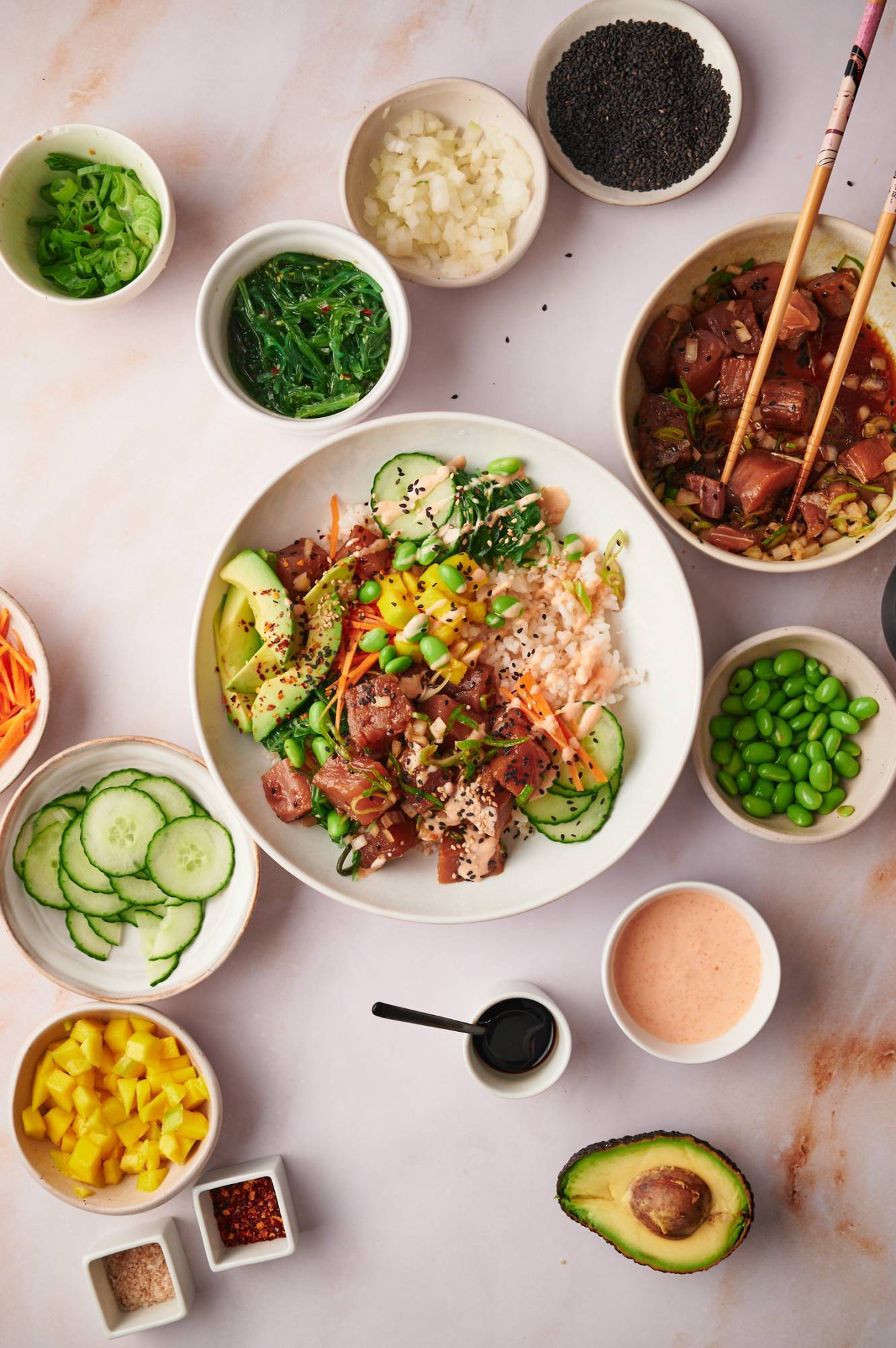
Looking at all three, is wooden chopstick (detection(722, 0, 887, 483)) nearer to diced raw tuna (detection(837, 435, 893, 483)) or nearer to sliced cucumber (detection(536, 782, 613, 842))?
diced raw tuna (detection(837, 435, 893, 483))

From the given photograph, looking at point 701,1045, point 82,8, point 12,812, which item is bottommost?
point 701,1045

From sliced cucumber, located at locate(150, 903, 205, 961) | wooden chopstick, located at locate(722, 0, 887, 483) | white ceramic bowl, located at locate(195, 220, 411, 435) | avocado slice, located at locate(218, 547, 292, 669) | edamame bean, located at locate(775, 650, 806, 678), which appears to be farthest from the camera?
sliced cucumber, located at locate(150, 903, 205, 961)

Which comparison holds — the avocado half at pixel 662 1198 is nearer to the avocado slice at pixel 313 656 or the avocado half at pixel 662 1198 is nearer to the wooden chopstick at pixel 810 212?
the avocado slice at pixel 313 656

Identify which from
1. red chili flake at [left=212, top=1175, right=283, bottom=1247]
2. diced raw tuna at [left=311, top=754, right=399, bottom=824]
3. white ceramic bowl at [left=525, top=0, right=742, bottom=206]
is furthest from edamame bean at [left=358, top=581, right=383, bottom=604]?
red chili flake at [left=212, top=1175, right=283, bottom=1247]

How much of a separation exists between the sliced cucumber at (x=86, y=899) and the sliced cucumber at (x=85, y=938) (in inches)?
2.1

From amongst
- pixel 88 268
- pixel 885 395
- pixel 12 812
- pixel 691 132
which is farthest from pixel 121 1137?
pixel 691 132

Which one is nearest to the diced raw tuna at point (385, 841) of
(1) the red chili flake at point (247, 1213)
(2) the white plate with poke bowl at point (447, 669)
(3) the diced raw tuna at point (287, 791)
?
(2) the white plate with poke bowl at point (447, 669)

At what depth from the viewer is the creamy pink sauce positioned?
291 centimetres

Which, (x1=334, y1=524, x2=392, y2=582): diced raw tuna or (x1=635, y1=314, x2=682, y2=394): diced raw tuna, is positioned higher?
(x1=635, y1=314, x2=682, y2=394): diced raw tuna

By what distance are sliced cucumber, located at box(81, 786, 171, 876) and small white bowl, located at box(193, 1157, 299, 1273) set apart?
3.68ft

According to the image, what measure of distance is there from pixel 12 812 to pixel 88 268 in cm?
186

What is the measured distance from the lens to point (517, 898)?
2.75 m

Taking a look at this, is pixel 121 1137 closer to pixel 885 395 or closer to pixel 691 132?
pixel 885 395

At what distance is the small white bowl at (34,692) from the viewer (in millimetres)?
2914
